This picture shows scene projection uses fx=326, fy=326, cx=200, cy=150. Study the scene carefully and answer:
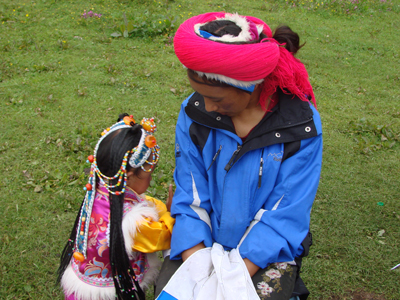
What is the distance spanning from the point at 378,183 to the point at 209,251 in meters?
2.93

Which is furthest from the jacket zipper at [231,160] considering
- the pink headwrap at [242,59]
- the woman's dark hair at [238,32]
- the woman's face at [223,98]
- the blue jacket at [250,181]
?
the woman's dark hair at [238,32]

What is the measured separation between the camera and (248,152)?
182cm

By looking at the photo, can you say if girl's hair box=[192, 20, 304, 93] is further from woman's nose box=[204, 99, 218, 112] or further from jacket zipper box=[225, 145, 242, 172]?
jacket zipper box=[225, 145, 242, 172]

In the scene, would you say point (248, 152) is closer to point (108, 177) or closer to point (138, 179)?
point (138, 179)

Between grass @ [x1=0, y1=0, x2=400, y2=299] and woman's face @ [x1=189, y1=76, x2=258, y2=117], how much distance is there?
1.95 metres

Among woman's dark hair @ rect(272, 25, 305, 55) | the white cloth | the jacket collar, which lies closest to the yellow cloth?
the white cloth

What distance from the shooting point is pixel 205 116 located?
1891 mm

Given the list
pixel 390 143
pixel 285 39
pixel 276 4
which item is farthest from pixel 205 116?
pixel 276 4

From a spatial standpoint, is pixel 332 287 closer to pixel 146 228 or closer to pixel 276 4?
pixel 146 228

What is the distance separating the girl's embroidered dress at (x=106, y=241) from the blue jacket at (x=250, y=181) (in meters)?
0.13

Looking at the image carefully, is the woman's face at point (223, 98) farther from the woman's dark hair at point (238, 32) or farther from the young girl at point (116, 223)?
the young girl at point (116, 223)

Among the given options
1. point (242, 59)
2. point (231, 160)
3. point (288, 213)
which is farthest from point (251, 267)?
point (242, 59)

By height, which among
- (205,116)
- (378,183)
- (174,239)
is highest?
(205,116)

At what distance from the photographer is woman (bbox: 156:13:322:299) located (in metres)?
1.58
